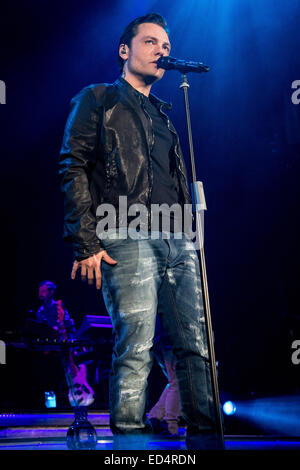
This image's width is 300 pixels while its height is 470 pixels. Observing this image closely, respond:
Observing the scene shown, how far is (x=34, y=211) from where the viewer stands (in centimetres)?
838

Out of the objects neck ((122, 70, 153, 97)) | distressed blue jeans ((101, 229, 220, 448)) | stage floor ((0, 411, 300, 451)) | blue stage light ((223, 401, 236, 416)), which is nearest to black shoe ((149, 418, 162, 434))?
stage floor ((0, 411, 300, 451))

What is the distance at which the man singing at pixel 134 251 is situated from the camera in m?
1.62

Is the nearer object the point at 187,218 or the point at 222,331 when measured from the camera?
the point at 187,218

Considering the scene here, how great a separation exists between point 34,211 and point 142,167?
6832mm

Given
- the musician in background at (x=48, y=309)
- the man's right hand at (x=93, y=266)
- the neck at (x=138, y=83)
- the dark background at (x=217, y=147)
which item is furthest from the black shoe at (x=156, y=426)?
the musician in background at (x=48, y=309)

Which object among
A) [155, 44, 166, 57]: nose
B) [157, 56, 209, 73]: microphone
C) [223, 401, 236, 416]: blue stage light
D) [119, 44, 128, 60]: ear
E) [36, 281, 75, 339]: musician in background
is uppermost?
[119, 44, 128, 60]: ear

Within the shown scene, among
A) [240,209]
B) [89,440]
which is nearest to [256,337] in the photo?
[240,209]

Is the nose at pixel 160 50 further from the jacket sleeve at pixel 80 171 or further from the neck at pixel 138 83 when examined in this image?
the jacket sleeve at pixel 80 171

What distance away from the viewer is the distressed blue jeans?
158 centimetres

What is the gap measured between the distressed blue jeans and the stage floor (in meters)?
0.91

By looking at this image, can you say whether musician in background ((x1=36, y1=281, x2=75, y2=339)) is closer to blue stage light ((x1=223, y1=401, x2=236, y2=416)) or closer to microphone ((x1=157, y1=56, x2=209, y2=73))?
blue stage light ((x1=223, y1=401, x2=236, y2=416))

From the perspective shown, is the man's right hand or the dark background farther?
the dark background
